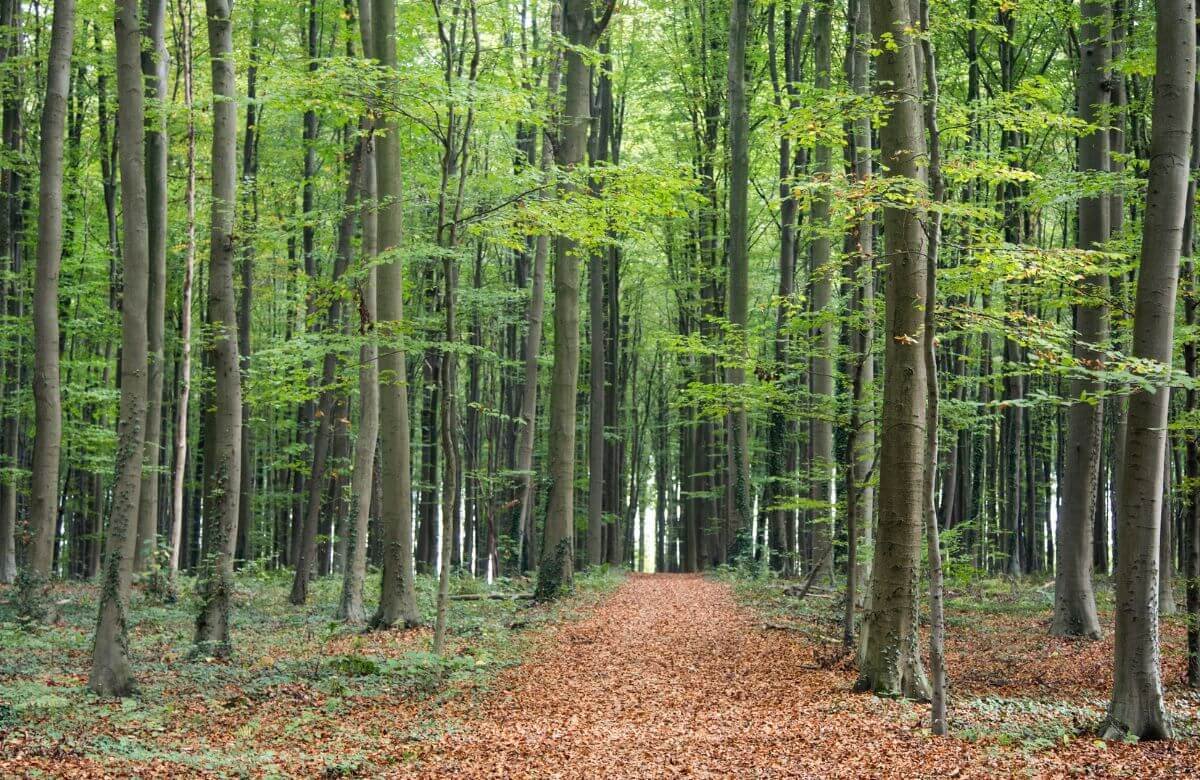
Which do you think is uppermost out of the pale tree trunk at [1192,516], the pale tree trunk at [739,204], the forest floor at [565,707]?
the pale tree trunk at [739,204]

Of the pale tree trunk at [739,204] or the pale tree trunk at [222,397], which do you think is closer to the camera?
the pale tree trunk at [222,397]

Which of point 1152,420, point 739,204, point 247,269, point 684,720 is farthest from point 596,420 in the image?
point 1152,420

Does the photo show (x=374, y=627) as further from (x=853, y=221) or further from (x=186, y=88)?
(x=186, y=88)

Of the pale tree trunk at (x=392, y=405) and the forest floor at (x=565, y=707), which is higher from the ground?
the pale tree trunk at (x=392, y=405)

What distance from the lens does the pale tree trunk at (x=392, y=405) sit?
40.1 feet

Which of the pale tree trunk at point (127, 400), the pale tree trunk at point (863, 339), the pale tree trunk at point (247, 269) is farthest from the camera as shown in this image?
the pale tree trunk at point (247, 269)

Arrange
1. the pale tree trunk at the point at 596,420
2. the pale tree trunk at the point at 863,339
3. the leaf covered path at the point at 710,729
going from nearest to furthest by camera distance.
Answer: the leaf covered path at the point at 710,729 → the pale tree trunk at the point at 863,339 → the pale tree trunk at the point at 596,420

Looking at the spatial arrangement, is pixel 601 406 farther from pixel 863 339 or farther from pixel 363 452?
pixel 863 339

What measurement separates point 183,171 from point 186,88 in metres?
6.40

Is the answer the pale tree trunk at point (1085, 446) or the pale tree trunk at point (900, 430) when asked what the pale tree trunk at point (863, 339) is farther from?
the pale tree trunk at point (1085, 446)

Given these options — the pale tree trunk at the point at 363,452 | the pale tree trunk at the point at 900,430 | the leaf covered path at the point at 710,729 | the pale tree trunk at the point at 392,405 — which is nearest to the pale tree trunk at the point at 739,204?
the pale tree trunk at the point at 363,452

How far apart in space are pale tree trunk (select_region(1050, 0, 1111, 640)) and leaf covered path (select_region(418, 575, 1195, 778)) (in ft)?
12.7

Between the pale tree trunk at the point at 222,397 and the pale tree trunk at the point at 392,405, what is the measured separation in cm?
201

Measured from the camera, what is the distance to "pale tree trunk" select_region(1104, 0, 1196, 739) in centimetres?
694
